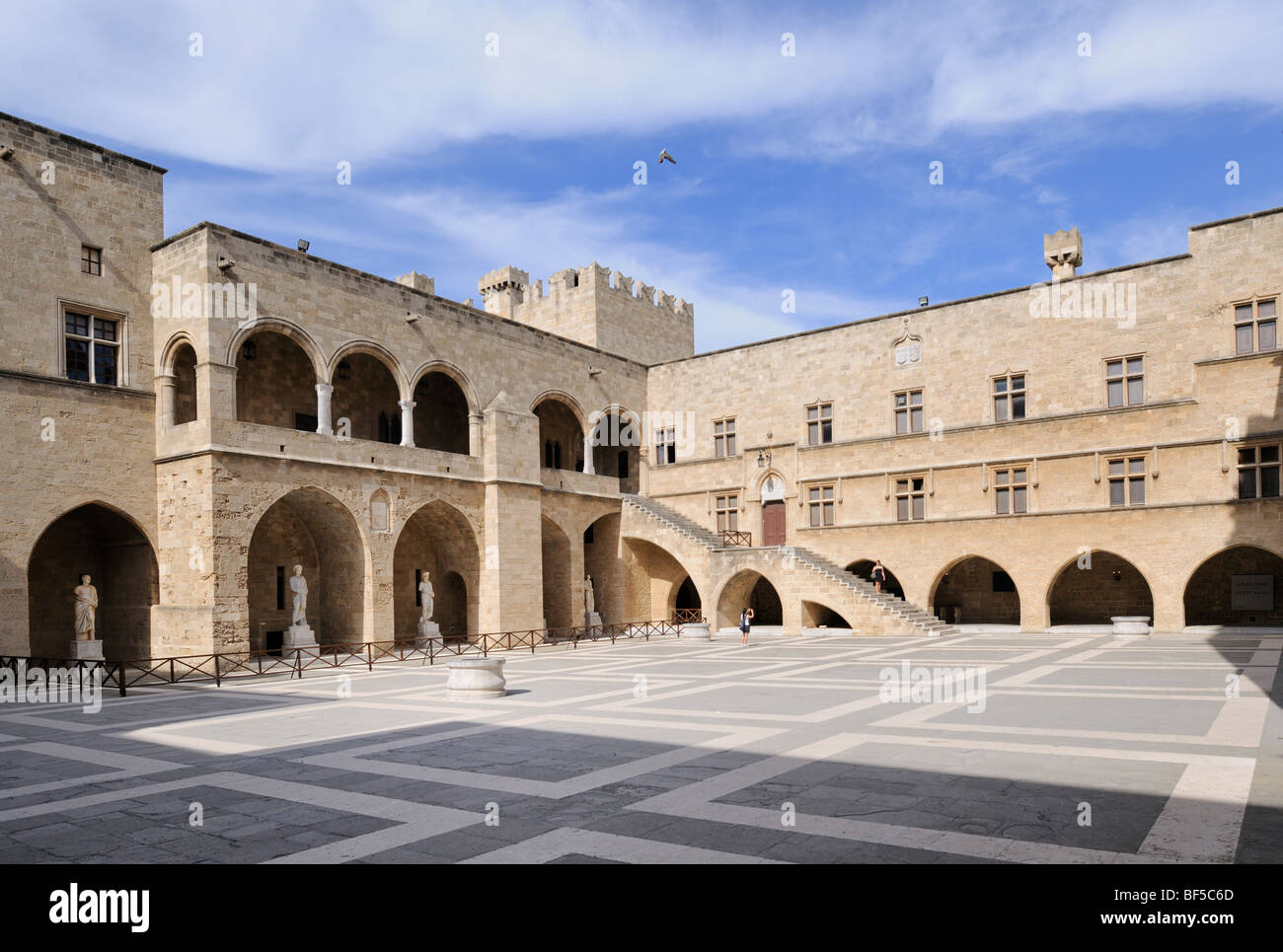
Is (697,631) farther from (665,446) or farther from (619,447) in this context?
(619,447)

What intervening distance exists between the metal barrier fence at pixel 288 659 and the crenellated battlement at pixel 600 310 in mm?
13540

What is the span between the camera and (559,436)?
120ft

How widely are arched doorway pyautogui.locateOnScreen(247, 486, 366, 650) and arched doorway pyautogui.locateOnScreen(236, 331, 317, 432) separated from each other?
262cm

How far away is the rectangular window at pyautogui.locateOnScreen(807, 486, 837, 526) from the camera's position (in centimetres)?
3206

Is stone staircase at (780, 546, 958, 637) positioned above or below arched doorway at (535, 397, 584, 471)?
below

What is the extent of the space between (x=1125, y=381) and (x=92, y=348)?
89.3ft

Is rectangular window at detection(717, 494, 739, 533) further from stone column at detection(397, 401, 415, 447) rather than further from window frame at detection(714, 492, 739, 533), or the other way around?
stone column at detection(397, 401, 415, 447)

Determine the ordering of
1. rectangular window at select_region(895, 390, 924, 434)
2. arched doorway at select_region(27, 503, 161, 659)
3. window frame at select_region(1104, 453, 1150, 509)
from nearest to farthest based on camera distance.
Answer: arched doorway at select_region(27, 503, 161, 659) < window frame at select_region(1104, 453, 1150, 509) < rectangular window at select_region(895, 390, 924, 434)

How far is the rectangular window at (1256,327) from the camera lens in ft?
80.6

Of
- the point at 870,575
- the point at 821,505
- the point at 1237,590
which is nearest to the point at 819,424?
the point at 821,505

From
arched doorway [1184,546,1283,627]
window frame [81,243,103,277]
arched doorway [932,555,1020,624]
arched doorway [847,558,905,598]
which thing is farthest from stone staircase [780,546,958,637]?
window frame [81,243,103,277]

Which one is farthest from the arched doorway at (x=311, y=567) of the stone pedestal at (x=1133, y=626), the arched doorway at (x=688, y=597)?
the stone pedestal at (x=1133, y=626)

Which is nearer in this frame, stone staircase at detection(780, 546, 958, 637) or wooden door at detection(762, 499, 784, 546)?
stone staircase at detection(780, 546, 958, 637)

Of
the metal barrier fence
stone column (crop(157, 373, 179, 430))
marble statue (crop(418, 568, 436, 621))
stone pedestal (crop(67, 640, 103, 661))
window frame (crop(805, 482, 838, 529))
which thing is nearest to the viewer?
the metal barrier fence
